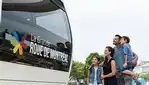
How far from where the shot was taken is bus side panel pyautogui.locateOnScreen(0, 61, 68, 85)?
3.33 meters

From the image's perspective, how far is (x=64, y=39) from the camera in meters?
4.95

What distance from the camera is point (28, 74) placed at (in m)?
3.76

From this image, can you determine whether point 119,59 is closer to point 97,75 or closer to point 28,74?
point 97,75

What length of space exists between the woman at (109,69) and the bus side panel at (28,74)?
7.70ft

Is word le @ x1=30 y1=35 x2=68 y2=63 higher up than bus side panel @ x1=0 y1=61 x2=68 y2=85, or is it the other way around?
word le @ x1=30 y1=35 x2=68 y2=63

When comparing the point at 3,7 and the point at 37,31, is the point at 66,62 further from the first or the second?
the point at 3,7

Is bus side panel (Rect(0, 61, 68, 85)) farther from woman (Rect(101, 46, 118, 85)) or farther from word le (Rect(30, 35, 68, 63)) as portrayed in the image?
woman (Rect(101, 46, 118, 85))

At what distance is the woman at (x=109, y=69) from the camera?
22.9 feet

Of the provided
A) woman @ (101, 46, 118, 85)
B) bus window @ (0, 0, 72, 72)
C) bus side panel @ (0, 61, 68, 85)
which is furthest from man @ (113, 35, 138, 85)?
bus side panel @ (0, 61, 68, 85)

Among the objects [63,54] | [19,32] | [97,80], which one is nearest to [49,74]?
[63,54]

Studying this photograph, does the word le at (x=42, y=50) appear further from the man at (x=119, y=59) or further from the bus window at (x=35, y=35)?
the man at (x=119, y=59)

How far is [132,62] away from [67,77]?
2341 mm

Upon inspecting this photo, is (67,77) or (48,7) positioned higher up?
(48,7)

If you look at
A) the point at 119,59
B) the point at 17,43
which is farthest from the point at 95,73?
the point at 17,43
